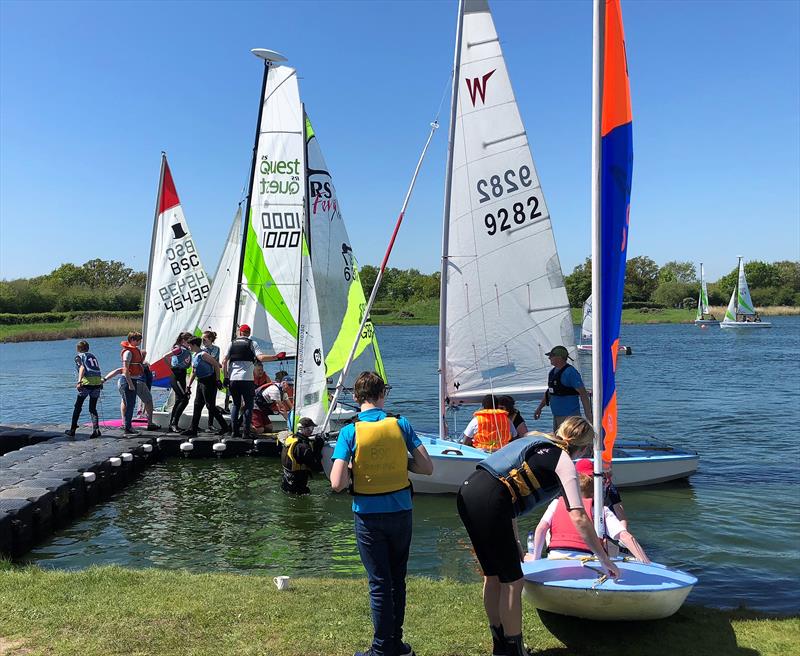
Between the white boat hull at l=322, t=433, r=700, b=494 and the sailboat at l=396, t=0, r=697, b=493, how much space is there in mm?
20

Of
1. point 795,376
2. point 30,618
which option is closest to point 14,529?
point 30,618

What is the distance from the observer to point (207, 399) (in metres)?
12.3

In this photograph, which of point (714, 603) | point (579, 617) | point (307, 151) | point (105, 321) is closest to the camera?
point (579, 617)

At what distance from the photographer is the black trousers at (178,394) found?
41.1 feet

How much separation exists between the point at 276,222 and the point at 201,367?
342 cm

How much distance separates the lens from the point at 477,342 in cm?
1016

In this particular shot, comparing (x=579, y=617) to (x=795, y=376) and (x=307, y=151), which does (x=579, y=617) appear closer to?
(x=307, y=151)

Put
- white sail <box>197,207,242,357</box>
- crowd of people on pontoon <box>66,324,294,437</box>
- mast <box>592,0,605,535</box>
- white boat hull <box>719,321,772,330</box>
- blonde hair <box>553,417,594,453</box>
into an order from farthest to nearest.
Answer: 1. white boat hull <box>719,321,772,330</box>
2. white sail <box>197,207,242,357</box>
3. crowd of people on pontoon <box>66,324,294,437</box>
4. mast <box>592,0,605,535</box>
5. blonde hair <box>553,417,594,453</box>

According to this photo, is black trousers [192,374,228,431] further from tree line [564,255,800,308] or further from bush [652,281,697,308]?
Result: bush [652,281,697,308]

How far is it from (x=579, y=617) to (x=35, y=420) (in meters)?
18.0

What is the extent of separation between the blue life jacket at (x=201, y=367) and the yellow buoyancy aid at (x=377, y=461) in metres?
8.25

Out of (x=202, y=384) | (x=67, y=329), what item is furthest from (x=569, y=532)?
(x=67, y=329)

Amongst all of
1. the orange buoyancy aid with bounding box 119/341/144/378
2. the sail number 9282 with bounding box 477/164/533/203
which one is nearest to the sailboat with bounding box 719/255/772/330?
the sail number 9282 with bounding box 477/164/533/203

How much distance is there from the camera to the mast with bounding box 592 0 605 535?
14.8ft
